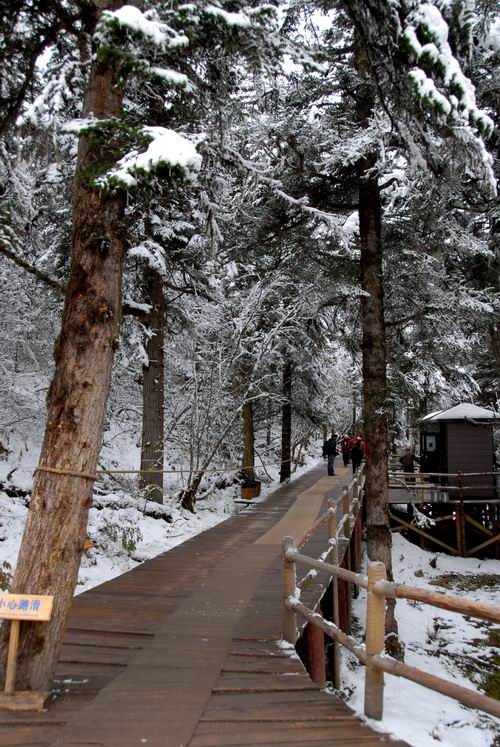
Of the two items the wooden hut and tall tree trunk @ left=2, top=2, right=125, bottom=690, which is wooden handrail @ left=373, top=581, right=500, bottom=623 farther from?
the wooden hut

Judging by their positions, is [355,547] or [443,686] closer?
[443,686]

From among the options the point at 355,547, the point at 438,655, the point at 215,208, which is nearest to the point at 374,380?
the point at 215,208

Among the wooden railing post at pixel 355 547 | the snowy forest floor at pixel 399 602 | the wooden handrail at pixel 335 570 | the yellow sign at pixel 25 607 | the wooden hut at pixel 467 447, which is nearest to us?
the yellow sign at pixel 25 607

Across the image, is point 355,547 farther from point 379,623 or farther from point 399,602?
point 379,623

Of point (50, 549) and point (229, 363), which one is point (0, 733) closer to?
point (50, 549)

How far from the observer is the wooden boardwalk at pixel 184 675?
10.9 feet

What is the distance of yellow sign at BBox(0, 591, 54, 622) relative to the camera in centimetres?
354

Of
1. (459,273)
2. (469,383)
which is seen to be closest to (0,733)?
(459,273)

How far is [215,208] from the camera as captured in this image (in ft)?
20.6

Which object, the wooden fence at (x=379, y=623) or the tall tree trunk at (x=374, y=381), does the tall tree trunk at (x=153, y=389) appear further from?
the wooden fence at (x=379, y=623)

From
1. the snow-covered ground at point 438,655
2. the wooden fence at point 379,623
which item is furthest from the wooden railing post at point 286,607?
the snow-covered ground at point 438,655

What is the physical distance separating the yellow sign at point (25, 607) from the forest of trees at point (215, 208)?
0.59ft

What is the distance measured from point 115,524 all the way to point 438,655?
679 centimetres

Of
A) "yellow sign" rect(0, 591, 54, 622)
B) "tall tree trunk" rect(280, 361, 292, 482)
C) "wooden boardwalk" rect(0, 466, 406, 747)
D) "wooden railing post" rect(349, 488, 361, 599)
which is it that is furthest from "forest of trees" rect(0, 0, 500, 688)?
"wooden railing post" rect(349, 488, 361, 599)
